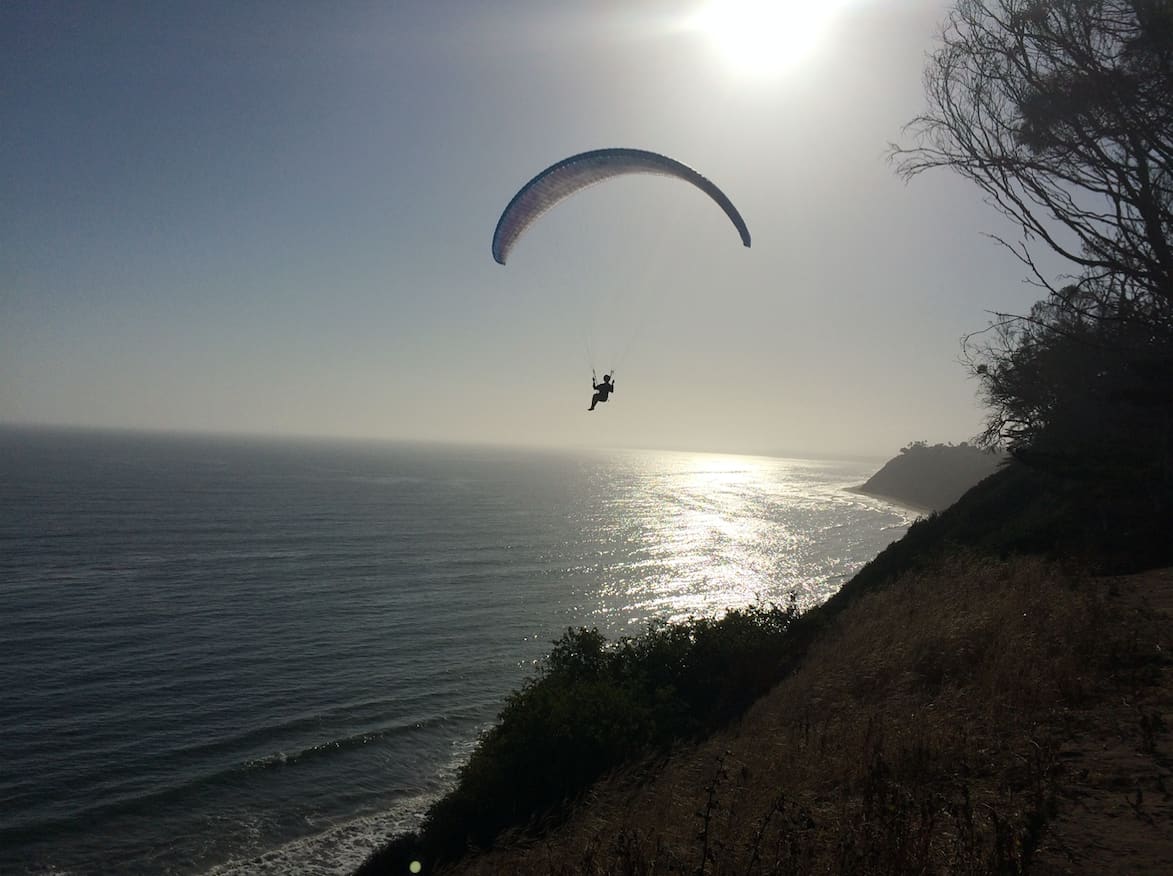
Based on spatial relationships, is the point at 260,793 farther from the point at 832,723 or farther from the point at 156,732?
the point at 832,723

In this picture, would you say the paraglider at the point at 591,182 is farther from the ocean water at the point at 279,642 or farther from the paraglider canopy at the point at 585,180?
the ocean water at the point at 279,642

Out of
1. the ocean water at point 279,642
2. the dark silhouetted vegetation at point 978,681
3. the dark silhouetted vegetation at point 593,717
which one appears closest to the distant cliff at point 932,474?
the ocean water at point 279,642

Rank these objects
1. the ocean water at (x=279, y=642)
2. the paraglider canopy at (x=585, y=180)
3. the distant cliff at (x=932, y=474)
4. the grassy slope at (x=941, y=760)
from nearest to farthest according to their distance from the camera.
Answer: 1. the grassy slope at (x=941, y=760)
2. the paraglider canopy at (x=585, y=180)
3. the ocean water at (x=279, y=642)
4. the distant cliff at (x=932, y=474)

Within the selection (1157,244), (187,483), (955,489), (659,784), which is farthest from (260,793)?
(955,489)

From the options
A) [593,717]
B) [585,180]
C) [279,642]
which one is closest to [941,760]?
[593,717]

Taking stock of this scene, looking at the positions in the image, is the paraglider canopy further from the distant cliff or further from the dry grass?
the distant cliff

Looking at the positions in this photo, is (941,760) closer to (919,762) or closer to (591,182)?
(919,762)
